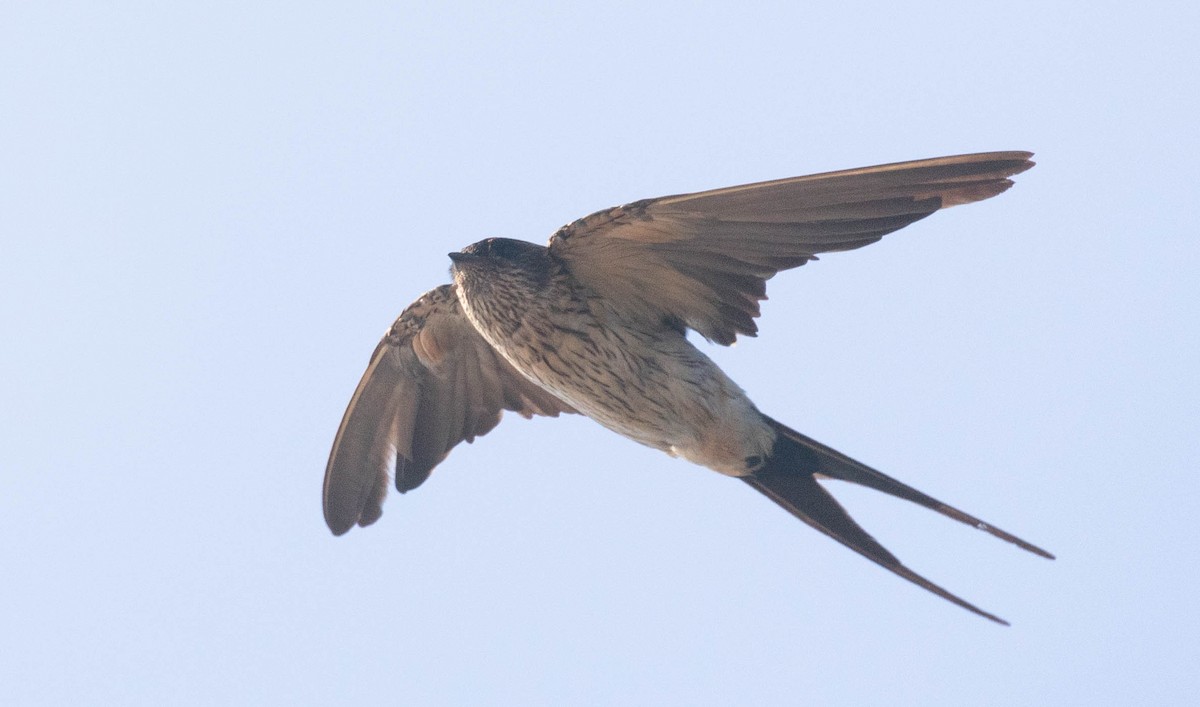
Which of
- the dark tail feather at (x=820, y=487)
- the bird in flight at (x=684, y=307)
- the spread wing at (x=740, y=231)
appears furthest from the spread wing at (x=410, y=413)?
the dark tail feather at (x=820, y=487)

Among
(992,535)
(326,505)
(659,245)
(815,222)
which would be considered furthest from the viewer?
(326,505)

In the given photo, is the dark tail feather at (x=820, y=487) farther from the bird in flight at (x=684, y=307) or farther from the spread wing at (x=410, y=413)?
the spread wing at (x=410, y=413)

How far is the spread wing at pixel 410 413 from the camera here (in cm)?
872

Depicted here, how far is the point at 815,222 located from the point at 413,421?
10.2 ft

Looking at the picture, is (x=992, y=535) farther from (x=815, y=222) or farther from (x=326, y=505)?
(x=326, y=505)

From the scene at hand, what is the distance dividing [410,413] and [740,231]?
2692 mm

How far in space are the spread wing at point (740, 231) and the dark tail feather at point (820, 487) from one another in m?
0.64

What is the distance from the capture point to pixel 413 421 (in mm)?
8844

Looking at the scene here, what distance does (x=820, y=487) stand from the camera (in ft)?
24.2

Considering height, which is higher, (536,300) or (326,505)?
(536,300)

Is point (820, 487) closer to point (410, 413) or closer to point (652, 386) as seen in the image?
point (652, 386)

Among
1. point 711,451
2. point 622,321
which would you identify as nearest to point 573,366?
point 622,321

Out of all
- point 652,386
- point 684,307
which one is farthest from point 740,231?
point 652,386

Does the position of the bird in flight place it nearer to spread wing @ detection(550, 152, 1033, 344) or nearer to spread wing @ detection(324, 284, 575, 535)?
spread wing @ detection(550, 152, 1033, 344)
